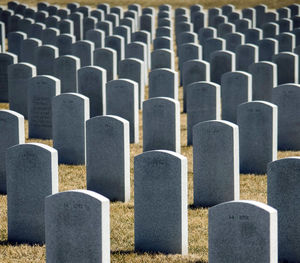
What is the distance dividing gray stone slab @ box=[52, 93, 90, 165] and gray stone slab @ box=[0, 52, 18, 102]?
522cm

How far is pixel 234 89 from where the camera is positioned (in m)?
15.2

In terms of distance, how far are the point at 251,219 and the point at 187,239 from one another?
1985 mm

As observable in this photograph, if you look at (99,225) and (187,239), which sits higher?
(99,225)

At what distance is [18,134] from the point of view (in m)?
11.2

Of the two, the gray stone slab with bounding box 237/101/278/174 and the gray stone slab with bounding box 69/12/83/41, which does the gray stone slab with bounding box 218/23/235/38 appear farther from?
the gray stone slab with bounding box 237/101/278/174

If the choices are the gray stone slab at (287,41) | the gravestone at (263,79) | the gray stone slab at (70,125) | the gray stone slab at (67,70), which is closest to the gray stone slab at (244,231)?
the gray stone slab at (70,125)

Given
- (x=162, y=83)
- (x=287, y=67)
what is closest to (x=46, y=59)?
(x=162, y=83)

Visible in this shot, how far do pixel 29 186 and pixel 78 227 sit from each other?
173 cm

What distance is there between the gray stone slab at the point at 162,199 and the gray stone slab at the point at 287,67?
1009 centimetres

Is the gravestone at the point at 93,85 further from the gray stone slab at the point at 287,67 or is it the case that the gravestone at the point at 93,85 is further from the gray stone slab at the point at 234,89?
the gray stone slab at the point at 287,67

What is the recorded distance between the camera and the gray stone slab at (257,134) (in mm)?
12062

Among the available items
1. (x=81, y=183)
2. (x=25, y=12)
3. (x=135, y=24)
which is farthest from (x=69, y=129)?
(x=25, y=12)

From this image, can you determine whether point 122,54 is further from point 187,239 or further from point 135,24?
point 187,239

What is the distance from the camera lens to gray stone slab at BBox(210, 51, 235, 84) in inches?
728
